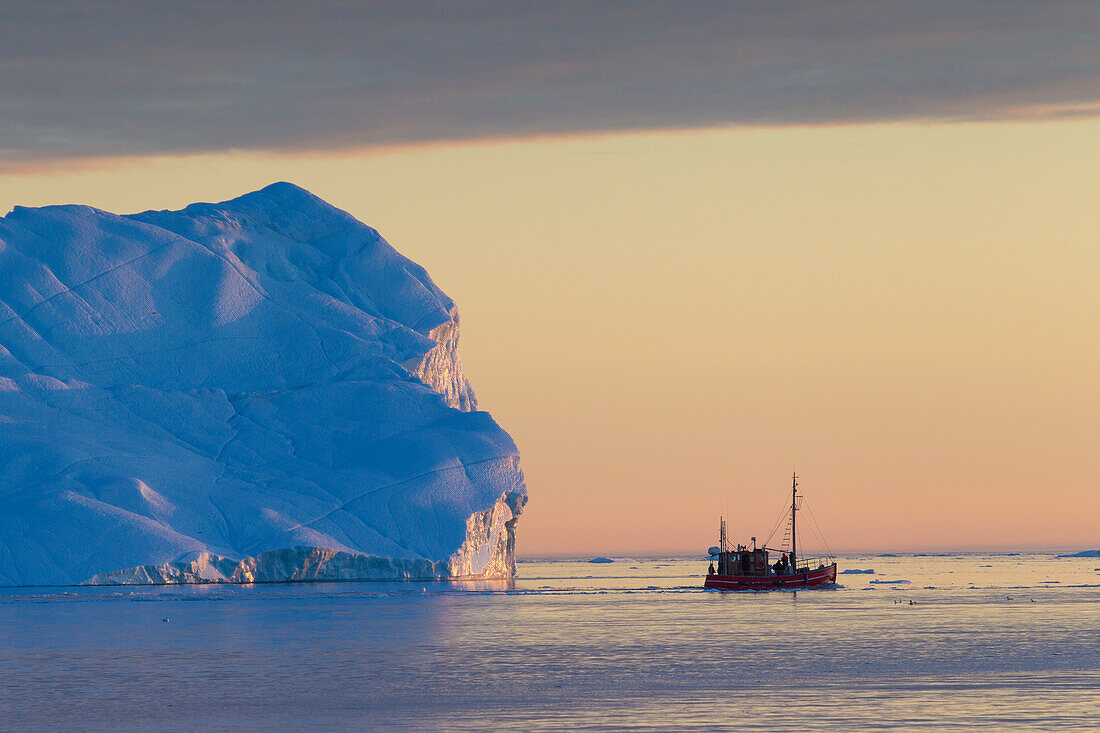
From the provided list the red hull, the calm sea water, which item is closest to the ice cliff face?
the calm sea water

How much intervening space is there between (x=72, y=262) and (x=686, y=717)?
77.6m

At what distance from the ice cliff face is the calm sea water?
6.92 meters

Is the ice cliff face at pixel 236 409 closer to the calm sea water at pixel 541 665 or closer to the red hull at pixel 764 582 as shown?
the calm sea water at pixel 541 665

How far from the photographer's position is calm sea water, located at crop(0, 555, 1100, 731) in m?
29.2

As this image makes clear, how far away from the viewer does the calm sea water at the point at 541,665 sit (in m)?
29.2

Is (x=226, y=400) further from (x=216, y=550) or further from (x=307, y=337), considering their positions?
(x=216, y=550)

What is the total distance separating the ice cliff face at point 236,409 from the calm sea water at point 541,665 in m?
6.92

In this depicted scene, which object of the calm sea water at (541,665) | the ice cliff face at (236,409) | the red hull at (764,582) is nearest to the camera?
the calm sea water at (541,665)

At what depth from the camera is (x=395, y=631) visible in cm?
5353

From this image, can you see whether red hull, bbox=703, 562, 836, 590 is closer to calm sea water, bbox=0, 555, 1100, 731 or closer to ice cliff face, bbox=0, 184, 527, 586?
ice cliff face, bbox=0, 184, 527, 586

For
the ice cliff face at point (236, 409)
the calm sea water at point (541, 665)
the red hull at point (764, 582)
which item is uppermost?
the ice cliff face at point (236, 409)

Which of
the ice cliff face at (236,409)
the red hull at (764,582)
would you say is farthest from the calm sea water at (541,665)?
the red hull at (764,582)

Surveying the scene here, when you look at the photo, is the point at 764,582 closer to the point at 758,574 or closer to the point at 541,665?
the point at 758,574

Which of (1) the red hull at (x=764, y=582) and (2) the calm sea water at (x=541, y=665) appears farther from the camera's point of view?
(1) the red hull at (x=764, y=582)
